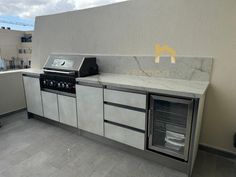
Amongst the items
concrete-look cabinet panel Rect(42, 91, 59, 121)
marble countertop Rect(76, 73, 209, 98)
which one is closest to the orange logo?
marble countertop Rect(76, 73, 209, 98)

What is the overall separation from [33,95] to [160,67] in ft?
7.01

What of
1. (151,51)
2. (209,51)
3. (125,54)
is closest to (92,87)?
(125,54)

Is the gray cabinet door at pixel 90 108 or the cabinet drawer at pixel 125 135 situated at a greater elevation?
the gray cabinet door at pixel 90 108

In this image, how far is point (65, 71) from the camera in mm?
2322

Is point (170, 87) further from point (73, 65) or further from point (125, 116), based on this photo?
point (73, 65)

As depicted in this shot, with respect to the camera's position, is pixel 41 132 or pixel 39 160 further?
pixel 41 132

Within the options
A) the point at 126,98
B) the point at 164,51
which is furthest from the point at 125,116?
the point at 164,51

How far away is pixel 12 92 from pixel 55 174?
220 cm

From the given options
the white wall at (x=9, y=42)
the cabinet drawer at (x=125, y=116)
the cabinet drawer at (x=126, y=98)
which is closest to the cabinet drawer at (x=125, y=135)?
the cabinet drawer at (x=125, y=116)

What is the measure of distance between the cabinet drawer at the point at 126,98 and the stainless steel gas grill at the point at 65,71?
561 millimetres

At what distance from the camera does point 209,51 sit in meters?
1.83

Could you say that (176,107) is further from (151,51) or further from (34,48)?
(34,48)

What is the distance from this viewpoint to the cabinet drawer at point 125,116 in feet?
5.89

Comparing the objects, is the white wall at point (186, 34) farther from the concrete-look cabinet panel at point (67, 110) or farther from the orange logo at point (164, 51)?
the concrete-look cabinet panel at point (67, 110)
